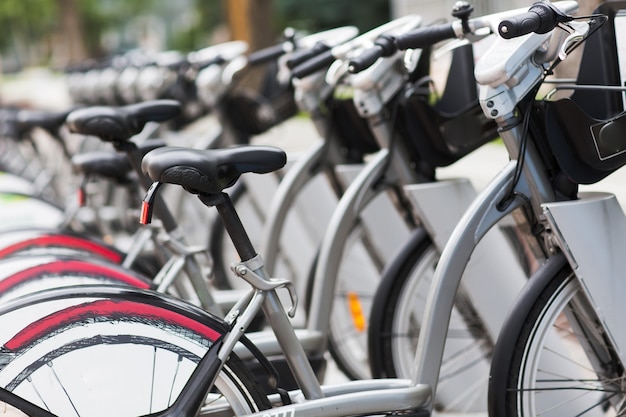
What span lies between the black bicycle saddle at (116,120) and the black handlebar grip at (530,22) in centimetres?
118

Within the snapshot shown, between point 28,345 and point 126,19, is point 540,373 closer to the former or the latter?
point 28,345

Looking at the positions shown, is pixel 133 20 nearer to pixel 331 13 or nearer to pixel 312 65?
pixel 331 13

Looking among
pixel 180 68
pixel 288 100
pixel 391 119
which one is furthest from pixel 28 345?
pixel 180 68

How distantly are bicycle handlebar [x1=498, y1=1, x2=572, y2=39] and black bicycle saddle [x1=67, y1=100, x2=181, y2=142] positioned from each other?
118 centimetres

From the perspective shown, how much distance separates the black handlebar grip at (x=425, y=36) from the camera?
9.16 feet

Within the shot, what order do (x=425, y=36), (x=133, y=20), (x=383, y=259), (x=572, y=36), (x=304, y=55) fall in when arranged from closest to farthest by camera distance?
(x=572, y=36) → (x=425, y=36) → (x=304, y=55) → (x=383, y=259) → (x=133, y=20)

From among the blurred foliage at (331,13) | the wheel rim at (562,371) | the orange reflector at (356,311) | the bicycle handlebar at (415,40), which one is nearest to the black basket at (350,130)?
the orange reflector at (356,311)

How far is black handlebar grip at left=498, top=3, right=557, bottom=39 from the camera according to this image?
230cm

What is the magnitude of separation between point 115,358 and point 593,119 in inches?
47.6

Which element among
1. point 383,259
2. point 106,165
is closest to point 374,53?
point 383,259

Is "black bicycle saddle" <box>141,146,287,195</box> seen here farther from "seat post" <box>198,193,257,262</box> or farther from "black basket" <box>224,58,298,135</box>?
"black basket" <box>224,58,298,135</box>

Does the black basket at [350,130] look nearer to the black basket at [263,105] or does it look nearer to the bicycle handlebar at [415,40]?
the black basket at [263,105]

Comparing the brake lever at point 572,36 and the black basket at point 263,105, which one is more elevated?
the black basket at point 263,105

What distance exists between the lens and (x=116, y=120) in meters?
3.04
